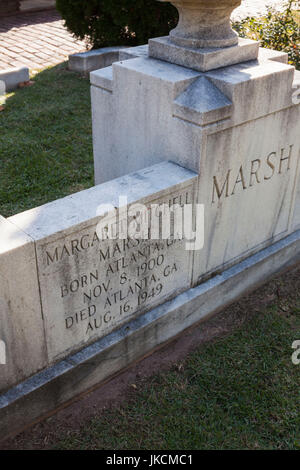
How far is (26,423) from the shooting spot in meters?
3.17

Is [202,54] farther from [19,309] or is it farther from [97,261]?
[19,309]

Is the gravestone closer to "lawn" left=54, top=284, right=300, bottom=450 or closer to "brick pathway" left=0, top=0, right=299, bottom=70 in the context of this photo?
"lawn" left=54, top=284, right=300, bottom=450

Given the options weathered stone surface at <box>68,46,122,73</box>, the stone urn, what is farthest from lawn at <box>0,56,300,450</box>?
weathered stone surface at <box>68,46,122,73</box>

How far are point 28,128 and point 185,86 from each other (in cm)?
392

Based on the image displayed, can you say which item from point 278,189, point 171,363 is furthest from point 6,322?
point 278,189

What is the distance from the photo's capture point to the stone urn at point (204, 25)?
348 centimetres

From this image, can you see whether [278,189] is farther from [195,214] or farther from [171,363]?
[171,363]

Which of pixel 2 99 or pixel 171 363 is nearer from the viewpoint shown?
pixel 171 363

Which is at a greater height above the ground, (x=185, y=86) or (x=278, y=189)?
(x=185, y=86)

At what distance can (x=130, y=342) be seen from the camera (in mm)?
3559
